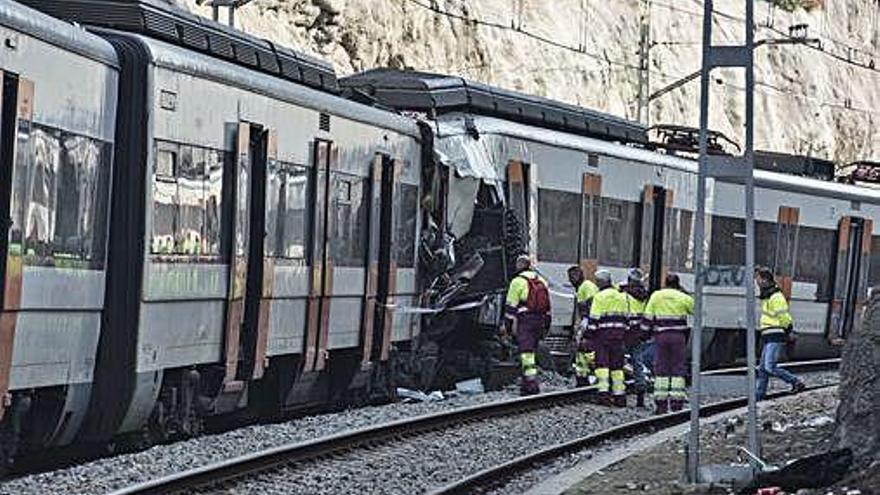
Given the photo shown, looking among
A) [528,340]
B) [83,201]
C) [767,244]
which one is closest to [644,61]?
[767,244]

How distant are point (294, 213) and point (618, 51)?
145ft

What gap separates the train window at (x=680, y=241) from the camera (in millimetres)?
31266

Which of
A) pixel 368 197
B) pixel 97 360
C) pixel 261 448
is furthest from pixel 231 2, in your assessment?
pixel 97 360

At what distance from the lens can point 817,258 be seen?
113 feet

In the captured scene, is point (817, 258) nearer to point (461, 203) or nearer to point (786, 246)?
point (786, 246)

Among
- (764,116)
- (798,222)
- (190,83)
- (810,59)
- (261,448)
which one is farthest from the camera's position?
(810,59)

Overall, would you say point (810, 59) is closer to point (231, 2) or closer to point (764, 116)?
point (764, 116)

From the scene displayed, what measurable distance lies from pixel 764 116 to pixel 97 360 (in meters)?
58.9

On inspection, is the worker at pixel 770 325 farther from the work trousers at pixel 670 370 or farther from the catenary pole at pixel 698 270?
the catenary pole at pixel 698 270

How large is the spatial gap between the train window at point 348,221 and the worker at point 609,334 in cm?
329

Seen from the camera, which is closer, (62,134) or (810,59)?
(62,134)

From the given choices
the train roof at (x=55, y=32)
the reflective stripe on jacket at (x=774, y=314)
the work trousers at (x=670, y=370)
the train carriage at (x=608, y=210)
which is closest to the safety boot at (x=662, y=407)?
the work trousers at (x=670, y=370)

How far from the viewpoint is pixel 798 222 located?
112 ft

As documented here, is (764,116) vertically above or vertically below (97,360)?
above
